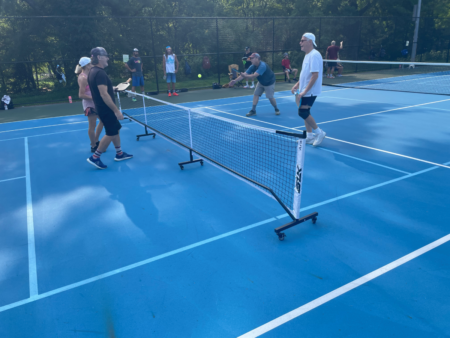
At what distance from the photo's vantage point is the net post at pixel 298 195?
369cm

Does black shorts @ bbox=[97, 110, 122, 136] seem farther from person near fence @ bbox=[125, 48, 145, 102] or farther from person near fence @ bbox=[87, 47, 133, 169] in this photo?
person near fence @ bbox=[125, 48, 145, 102]

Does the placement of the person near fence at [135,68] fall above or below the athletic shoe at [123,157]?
above

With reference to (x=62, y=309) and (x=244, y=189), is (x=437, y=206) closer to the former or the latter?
(x=244, y=189)

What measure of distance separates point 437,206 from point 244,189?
2.84 meters

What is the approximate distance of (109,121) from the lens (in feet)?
21.1

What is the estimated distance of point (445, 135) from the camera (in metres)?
8.23

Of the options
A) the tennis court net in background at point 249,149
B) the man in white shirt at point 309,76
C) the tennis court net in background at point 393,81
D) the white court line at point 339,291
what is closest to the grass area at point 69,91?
the tennis court net in background at point 393,81

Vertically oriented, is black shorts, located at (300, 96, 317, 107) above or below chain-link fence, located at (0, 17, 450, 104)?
below

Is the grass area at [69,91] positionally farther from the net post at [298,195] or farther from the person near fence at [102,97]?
the net post at [298,195]

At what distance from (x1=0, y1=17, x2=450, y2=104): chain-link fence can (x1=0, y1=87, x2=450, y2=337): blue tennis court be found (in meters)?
12.1

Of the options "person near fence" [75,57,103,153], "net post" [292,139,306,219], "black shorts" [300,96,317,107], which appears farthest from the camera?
"black shorts" [300,96,317,107]

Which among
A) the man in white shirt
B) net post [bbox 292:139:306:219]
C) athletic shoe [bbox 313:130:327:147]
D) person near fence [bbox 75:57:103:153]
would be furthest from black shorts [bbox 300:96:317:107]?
person near fence [bbox 75:57:103:153]

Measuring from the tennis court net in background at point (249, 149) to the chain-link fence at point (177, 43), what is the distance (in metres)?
8.75

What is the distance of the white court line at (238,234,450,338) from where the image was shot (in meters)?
2.83
